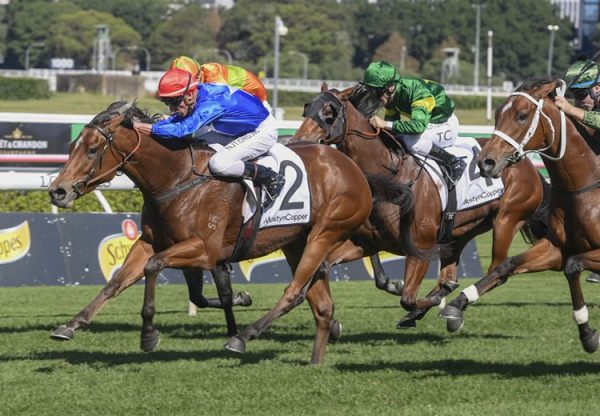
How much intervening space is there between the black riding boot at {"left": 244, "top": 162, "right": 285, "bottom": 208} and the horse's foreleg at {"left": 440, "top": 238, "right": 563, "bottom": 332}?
3.90 ft

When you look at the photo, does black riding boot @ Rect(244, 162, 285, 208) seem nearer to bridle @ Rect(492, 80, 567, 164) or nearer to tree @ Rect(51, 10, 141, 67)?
bridle @ Rect(492, 80, 567, 164)

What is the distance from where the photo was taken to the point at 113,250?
1188 centimetres

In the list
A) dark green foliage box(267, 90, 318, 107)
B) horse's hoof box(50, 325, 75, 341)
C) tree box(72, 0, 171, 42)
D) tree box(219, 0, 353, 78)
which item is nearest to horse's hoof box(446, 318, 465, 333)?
horse's hoof box(50, 325, 75, 341)

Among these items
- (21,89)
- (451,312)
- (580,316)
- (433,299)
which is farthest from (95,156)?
(21,89)

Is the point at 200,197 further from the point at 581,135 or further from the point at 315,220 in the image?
the point at 581,135

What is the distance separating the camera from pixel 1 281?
11.6 m

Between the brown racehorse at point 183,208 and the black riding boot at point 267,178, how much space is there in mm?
122

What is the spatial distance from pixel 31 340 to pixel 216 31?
104m

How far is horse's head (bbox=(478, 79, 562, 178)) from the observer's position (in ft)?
21.6

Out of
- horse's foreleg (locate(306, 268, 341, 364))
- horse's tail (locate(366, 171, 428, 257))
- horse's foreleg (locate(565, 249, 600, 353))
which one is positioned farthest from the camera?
horse's tail (locate(366, 171, 428, 257))

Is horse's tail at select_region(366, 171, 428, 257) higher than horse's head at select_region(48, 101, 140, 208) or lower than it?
lower

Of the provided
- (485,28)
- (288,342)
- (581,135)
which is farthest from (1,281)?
(485,28)

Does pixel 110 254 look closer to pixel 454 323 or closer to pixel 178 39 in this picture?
pixel 454 323

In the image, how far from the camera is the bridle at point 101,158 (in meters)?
6.94
